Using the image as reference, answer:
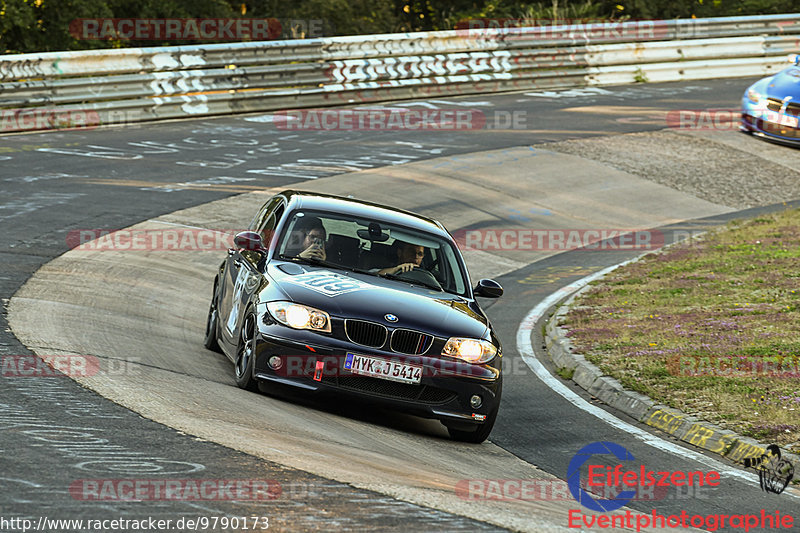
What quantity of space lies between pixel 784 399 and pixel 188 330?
5.53m

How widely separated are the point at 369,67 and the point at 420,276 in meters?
Answer: 16.1

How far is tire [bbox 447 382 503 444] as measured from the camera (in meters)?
8.17

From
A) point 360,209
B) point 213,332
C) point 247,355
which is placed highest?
point 360,209

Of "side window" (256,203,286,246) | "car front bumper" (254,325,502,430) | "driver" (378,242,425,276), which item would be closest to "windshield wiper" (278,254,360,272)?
"driver" (378,242,425,276)

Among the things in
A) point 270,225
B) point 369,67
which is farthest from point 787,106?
point 270,225

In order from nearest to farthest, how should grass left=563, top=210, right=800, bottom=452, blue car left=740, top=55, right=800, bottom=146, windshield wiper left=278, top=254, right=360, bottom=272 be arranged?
windshield wiper left=278, top=254, right=360, bottom=272
grass left=563, top=210, right=800, bottom=452
blue car left=740, top=55, right=800, bottom=146

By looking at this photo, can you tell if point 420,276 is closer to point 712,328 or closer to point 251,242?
point 251,242

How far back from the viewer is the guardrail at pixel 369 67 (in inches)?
800

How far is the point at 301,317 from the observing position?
25.9 feet

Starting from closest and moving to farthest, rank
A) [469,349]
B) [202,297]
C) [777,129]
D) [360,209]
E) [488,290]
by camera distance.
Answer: [469,349]
[488,290]
[360,209]
[202,297]
[777,129]

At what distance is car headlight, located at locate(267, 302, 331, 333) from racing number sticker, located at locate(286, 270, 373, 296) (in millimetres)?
231

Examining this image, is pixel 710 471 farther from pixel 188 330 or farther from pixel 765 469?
pixel 188 330

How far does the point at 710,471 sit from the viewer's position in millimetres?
7914

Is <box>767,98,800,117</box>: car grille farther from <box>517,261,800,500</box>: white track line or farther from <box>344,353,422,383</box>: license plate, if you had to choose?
<box>344,353,422,383</box>: license plate
